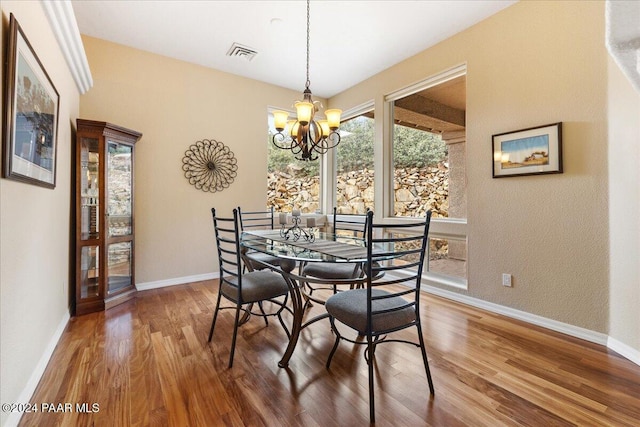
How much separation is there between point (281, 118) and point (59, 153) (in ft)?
5.74

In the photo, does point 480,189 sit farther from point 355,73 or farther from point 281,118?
point 355,73

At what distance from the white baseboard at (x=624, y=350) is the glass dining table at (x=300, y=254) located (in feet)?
6.18

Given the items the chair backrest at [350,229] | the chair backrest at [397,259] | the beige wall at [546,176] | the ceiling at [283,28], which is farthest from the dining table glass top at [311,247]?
the ceiling at [283,28]

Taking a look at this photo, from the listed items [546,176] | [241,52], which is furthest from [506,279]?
[241,52]

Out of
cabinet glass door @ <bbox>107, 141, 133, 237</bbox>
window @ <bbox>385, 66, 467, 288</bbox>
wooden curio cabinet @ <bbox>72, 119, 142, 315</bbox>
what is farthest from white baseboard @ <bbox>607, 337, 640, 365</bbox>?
cabinet glass door @ <bbox>107, 141, 133, 237</bbox>

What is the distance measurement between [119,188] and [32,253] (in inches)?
61.7

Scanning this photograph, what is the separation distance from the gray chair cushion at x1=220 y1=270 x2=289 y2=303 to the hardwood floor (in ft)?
1.32

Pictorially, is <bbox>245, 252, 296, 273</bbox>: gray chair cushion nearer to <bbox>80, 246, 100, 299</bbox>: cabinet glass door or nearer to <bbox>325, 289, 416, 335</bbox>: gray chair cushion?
<bbox>325, 289, 416, 335</bbox>: gray chair cushion

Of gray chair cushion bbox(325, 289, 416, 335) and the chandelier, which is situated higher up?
the chandelier

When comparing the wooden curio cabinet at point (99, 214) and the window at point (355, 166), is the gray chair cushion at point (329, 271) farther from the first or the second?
the wooden curio cabinet at point (99, 214)

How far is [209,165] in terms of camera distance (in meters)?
3.88

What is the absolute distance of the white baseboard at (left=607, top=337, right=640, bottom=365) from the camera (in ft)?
6.25

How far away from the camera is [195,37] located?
3.16 m

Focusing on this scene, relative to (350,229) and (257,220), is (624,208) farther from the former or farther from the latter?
(257,220)
